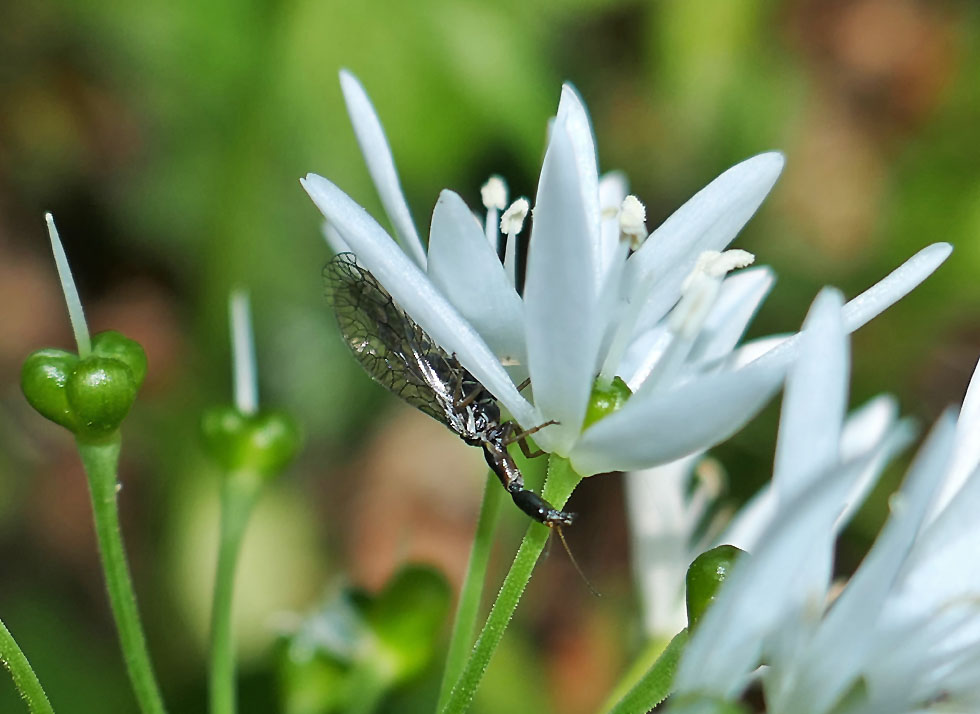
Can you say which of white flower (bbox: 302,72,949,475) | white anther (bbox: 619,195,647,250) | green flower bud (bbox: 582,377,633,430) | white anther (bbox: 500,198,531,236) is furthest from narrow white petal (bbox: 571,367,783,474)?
white anther (bbox: 500,198,531,236)

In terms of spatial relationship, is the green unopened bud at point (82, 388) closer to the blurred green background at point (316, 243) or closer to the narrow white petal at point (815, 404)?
the narrow white petal at point (815, 404)

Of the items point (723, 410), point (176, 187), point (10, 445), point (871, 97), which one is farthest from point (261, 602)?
point (871, 97)

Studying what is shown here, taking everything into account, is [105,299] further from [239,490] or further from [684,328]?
[684,328]

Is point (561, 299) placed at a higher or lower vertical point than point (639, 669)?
higher

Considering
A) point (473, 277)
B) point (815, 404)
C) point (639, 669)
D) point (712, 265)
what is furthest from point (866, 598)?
point (639, 669)

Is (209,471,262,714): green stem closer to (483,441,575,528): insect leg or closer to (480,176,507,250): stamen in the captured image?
(483,441,575,528): insect leg

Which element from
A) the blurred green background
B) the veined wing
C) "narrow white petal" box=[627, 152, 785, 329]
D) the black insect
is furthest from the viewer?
the blurred green background

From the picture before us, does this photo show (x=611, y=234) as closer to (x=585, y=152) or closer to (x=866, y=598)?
(x=585, y=152)
